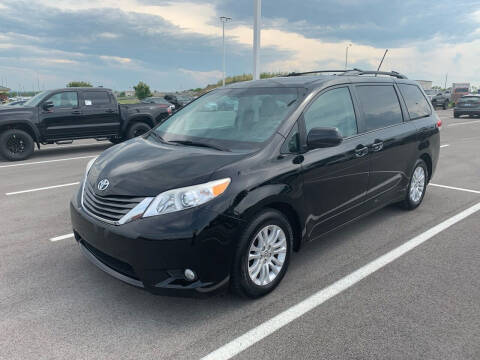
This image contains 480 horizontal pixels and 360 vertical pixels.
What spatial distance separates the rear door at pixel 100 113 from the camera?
1096cm

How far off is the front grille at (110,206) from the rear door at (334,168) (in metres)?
1.48

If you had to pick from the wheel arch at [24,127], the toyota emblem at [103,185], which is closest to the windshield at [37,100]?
the wheel arch at [24,127]

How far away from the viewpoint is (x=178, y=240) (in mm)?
2637

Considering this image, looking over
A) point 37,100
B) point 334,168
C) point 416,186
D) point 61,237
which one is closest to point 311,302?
point 334,168

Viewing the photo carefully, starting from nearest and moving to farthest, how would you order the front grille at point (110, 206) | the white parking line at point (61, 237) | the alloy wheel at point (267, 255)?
the front grille at point (110, 206)
the alloy wheel at point (267, 255)
the white parking line at point (61, 237)

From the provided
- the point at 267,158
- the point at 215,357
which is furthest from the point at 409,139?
the point at 215,357

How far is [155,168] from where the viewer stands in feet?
10.1

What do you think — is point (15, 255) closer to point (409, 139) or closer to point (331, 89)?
point (331, 89)

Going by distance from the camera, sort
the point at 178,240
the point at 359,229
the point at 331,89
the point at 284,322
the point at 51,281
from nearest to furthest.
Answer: the point at 178,240, the point at 284,322, the point at 51,281, the point at 331,89, the point at 359,229

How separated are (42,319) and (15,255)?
1404 mm

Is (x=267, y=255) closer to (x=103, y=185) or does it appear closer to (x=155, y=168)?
(x=155, y=168)

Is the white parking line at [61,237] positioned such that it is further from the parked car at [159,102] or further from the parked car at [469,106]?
the parked car at [469,106]

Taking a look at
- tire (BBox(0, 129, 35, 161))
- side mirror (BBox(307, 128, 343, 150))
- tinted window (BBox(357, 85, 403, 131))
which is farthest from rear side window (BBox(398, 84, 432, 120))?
tire (BBox(0, 129, 35, 161))

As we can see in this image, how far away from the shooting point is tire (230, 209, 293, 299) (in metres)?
2.87
